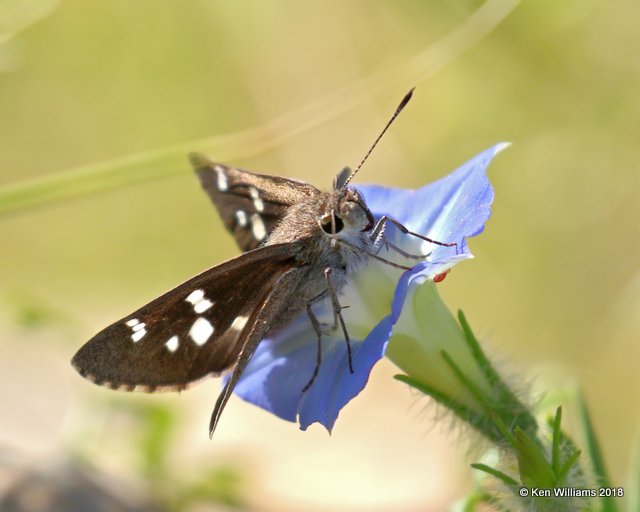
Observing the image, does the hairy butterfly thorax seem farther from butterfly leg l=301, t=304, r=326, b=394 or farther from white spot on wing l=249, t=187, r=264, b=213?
white spot on wing l=249, t=187, r=264, b=213

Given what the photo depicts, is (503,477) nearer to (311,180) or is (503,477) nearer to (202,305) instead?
(202,305)

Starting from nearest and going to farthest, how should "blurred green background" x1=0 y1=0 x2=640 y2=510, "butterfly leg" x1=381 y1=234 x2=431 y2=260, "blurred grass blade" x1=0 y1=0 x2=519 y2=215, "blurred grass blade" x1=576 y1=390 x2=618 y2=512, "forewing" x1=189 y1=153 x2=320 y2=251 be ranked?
"blurred grass blade" x1=576 y1=390 x2=618 y2=512 < "butterfly leg" x1=381 y1=234 x2=431 y2=260 < "forewing" x1=189 y1=153 x2=320 y2=251 < "blurred grass blade" x1=0 y1=0 x2=519 y2=215 < "blurred green background" x1=0 y1=0 x2=640 y2=510

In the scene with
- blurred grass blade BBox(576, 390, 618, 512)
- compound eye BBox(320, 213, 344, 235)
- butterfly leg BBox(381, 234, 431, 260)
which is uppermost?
butterfly leg BBox(381, 234, 431, 260)

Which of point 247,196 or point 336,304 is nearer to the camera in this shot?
point 336,304

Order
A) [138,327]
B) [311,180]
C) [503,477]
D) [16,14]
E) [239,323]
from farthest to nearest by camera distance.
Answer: [311,180] < [16,14] < [239,323] < [138,327] < [503,477]

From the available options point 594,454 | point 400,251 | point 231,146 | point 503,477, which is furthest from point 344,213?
point 231,146

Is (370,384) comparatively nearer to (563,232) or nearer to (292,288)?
(563,232)

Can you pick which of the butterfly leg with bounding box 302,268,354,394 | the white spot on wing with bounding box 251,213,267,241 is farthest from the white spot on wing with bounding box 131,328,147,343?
the white spot on wing with bounding box 251,213,267,241

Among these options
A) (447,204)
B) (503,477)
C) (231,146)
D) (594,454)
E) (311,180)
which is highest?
(311,180)
